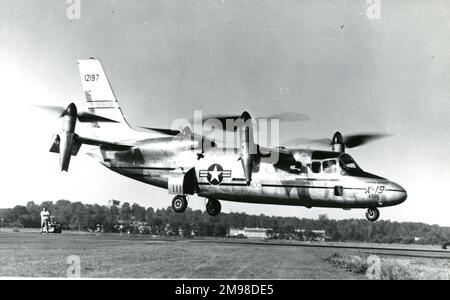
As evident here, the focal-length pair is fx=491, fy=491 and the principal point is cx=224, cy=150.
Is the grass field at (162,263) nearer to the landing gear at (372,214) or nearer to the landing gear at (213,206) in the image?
the landing gear at (372,214)

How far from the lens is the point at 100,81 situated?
113 ft

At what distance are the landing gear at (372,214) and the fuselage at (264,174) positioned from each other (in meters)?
0.46

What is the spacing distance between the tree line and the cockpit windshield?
12320 millimetres

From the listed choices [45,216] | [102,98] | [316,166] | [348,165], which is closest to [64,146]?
[45,216]

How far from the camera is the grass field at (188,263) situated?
48.5 feet

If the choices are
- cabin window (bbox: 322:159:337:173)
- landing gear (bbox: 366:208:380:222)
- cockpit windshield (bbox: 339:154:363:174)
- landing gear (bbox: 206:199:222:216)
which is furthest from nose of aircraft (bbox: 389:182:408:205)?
landing gear (bbox: 206:199:222:216)

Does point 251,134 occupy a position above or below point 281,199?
above

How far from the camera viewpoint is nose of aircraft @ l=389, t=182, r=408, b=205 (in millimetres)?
26766

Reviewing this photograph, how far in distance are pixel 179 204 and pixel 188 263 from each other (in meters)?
13.9

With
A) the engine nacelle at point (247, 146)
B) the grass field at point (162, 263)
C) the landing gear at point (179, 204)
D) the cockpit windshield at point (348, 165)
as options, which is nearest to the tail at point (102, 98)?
the landing gear at point (179, 204)

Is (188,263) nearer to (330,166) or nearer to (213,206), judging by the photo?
(330,166)
